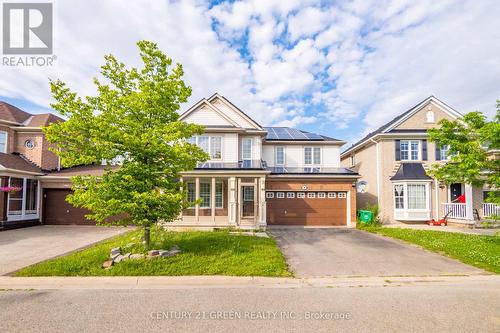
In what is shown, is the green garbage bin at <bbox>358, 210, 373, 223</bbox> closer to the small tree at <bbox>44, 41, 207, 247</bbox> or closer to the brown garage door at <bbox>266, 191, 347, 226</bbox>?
the brown garage door at <bbox>266, 191, 347, 226</bbox>

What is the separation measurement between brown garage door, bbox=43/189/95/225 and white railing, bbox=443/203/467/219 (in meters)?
25.1

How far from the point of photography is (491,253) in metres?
9.30

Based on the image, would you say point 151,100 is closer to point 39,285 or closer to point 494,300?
point 39,285

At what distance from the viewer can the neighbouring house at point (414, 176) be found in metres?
17.7

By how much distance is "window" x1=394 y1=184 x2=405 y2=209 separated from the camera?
18.0 m

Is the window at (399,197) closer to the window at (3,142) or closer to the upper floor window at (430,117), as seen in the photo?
the upper floor window at (430,117)

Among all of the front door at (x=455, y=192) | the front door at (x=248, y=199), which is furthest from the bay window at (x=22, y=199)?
the front door at (x=455, y=192)

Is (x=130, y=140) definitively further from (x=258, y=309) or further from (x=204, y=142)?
(x=204, y=142)

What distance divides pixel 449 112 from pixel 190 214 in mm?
20554

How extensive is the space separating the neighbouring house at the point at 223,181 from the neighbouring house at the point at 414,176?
288 centimetres

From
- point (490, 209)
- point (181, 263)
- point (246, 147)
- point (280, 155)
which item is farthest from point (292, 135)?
point (181, 263)

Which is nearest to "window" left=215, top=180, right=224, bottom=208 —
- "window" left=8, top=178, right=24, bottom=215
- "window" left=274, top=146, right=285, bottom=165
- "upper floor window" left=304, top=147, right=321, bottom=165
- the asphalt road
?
"window" left=274, top=146, right=285, bottom=165

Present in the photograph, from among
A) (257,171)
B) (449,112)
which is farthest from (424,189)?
(257,171)

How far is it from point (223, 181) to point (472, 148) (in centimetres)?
1377
